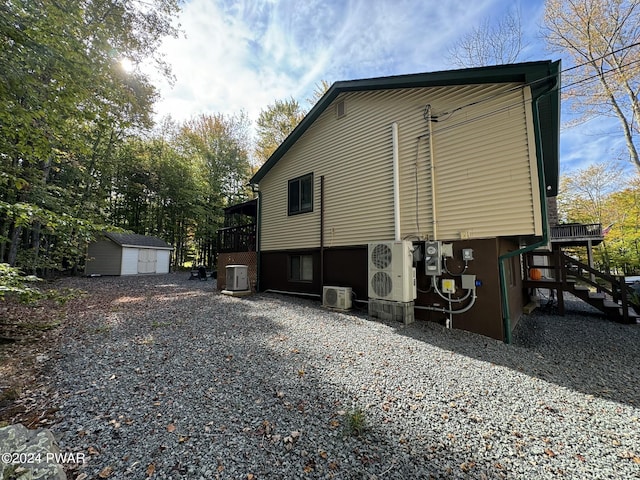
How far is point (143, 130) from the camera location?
1397cm

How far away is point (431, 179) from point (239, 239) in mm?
7739

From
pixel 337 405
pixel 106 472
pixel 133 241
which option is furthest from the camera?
pixel 133 241

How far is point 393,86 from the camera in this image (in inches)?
237

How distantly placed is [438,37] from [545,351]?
815 centimetres

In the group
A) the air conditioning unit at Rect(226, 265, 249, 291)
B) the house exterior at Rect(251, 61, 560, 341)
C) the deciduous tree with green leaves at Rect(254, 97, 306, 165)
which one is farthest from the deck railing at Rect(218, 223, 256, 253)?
the deciduous tree with green leaves at Rect(254, 97, 306, 165)

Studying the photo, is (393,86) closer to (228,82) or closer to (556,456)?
(228,82)

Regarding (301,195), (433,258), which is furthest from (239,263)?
(433,258)

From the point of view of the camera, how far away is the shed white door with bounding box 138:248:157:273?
1786 centimetres

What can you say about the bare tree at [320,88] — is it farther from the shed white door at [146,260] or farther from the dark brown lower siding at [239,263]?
the shed white door at [146,260]

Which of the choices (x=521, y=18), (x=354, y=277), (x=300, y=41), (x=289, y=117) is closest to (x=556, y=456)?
(x=354, y=277)

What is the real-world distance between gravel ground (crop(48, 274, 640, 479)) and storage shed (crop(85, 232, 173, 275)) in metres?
14.9

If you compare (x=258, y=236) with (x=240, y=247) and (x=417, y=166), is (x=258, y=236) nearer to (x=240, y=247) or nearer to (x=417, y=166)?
(x=240, y=247)

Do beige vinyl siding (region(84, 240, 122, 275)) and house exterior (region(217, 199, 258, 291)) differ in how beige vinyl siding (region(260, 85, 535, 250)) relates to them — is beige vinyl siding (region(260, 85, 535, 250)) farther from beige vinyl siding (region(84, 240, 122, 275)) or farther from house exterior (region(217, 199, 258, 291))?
beige vinyl siding (region(84, 240, 122, 275))

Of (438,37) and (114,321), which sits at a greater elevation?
(438,37)
